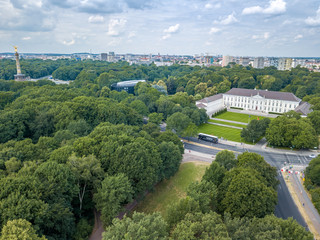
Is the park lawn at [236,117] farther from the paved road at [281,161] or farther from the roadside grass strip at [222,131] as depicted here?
the paved road at [281,161]

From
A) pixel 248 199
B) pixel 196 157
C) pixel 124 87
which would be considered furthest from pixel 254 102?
pixel 248 199

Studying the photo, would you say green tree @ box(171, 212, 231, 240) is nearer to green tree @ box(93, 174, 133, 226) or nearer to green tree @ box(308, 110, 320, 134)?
green tree @ box(93, 174, 133, 226)

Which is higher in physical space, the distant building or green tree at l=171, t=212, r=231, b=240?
the distant building

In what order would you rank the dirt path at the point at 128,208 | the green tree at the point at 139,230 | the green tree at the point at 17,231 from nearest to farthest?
the green tree at the point at 17,231 < the green tree at the point at 139,230 < the dirt path at the point at 128,208

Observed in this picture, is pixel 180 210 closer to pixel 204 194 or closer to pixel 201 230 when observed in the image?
pixel 204 194

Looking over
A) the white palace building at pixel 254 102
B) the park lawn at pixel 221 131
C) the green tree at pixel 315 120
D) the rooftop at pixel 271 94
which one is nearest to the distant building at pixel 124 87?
the white palace building at pixel 254 102

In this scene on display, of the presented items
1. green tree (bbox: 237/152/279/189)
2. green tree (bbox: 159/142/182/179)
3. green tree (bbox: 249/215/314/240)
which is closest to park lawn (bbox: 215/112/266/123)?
green tree (bbox: 237/152/279/189)
